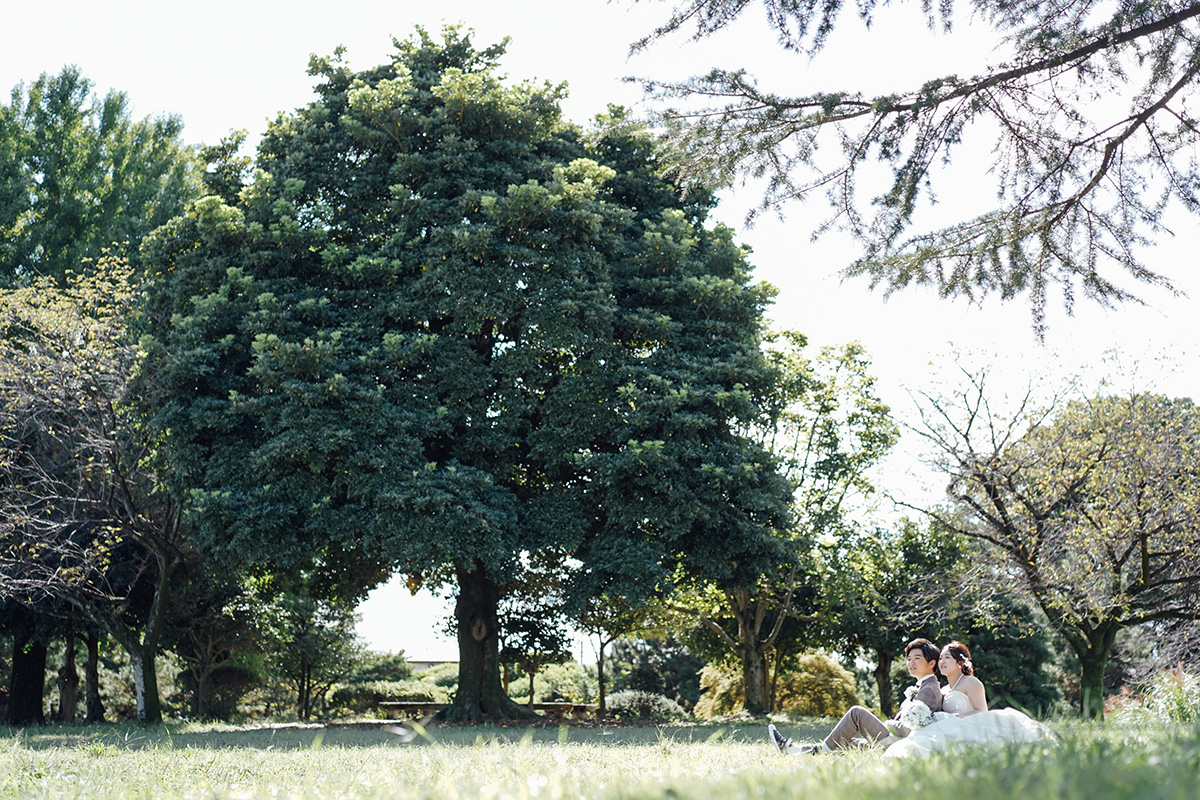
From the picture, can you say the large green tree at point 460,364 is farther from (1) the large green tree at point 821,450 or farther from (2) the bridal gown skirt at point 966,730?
(2) the bridal gown skirt at point 966,730

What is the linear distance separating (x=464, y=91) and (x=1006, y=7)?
42.1 ft

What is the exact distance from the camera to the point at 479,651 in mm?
17344

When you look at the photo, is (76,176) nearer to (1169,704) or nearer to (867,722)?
(867,722)

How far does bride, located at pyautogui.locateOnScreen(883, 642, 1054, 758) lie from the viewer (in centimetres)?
466

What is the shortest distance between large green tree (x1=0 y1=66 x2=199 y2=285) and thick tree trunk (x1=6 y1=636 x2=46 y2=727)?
918 cm

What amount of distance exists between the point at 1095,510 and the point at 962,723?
11722 millimetres

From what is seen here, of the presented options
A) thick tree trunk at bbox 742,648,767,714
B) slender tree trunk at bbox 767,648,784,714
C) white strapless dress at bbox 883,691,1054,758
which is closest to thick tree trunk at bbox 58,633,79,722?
thick tree trunk at bbox 742,648,767,714

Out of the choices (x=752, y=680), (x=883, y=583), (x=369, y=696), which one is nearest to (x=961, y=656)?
(x=752, y=680)

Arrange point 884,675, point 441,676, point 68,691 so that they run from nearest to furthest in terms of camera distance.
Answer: point 68,691 → point 884,675 → point 441,676

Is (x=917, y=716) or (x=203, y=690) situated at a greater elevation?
(x=917, y=716)

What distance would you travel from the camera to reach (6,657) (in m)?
24.8

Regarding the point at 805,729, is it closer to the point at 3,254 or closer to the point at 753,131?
the point at 753,131

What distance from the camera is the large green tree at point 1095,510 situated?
1496cm

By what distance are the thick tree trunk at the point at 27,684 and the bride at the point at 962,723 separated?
19426 mm
